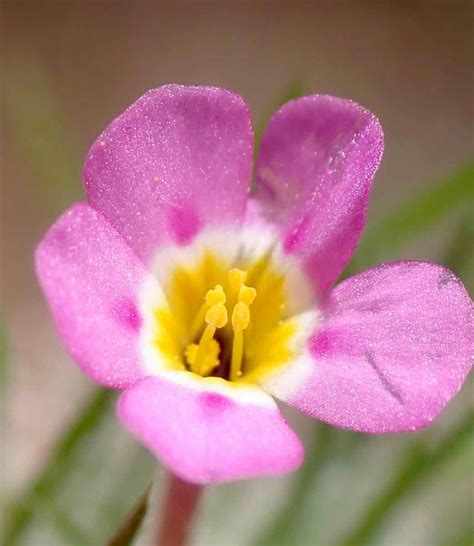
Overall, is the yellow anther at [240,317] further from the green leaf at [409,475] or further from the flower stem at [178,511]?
the green leaf at [409,475]

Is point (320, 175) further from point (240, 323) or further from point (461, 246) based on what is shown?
point (461, 246)

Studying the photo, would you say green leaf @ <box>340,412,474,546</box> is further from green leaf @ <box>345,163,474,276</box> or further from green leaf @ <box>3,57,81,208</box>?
green leaf @ <box>3,57,81,208</box>

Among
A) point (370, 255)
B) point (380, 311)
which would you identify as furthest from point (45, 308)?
point (380, 311)

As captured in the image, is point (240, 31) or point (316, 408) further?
point (240, 31)

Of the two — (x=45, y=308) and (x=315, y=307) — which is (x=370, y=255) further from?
(x=45, y=308)

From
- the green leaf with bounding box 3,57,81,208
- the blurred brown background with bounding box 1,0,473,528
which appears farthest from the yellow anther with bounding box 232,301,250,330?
the blurred brown background with bounding box 1,0,473,528

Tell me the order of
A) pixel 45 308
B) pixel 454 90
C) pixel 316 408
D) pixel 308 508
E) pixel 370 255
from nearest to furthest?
pixel 316 408 < pixel 370 255 < pixel 308 508 < pixel 45 308 < pixel 454 90

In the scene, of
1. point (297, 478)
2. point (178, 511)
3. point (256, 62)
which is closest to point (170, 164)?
point (178, 511)

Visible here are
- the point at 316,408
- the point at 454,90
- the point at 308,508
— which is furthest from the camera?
the point at 454,90
